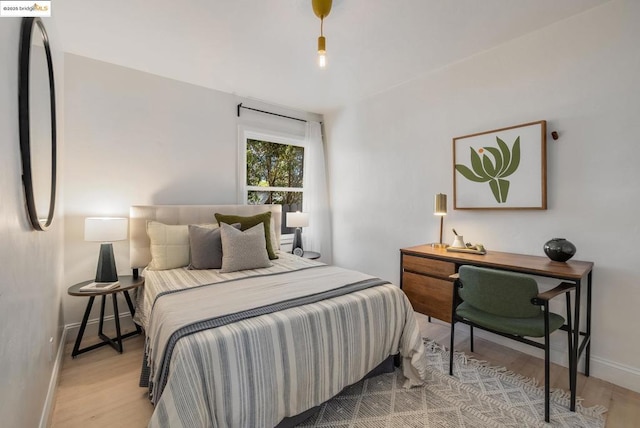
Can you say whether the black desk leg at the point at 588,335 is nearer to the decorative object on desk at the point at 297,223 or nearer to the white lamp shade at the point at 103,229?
the decorative object on desk at the point at 297,223

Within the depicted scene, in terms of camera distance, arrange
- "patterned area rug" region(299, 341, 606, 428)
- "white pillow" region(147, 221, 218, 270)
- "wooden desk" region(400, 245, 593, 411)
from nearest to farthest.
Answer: "patterned area rug" region(299, 341, 606, 428)
"wooden desk" region(400, 245, 593, 411)
"white pillow" region(147, 221, 218, 270)

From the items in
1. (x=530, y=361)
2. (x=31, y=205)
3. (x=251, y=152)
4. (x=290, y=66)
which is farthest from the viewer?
(x=251, y=152)

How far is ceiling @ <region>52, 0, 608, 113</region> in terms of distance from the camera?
76.2 inches

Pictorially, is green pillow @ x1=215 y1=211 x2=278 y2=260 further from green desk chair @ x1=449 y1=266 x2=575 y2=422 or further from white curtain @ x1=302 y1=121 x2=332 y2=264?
green desk chair @ x1=449 y1=266 x2=575 y2=422

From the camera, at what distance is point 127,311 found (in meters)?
2.76

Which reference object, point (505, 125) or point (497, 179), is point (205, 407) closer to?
point (497, 179)

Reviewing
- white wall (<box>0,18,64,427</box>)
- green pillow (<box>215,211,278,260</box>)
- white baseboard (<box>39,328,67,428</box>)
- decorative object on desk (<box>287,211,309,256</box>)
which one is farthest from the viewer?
decorative object on desk (<box>287,211,309,256</box>)

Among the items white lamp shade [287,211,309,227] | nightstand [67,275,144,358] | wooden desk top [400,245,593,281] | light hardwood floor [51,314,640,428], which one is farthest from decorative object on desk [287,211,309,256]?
light hardwood floor [51,314,640,428]

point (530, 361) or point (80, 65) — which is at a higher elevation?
point (80, 65)

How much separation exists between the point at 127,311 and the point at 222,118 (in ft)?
7.56

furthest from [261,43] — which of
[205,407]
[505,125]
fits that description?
[205,407]

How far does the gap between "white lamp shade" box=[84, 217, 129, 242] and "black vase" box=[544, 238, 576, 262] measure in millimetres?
3300

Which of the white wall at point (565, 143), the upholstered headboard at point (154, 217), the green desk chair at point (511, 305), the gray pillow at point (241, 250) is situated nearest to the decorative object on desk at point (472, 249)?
the white wall at point (565, 143)

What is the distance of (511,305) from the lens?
1708 mm
